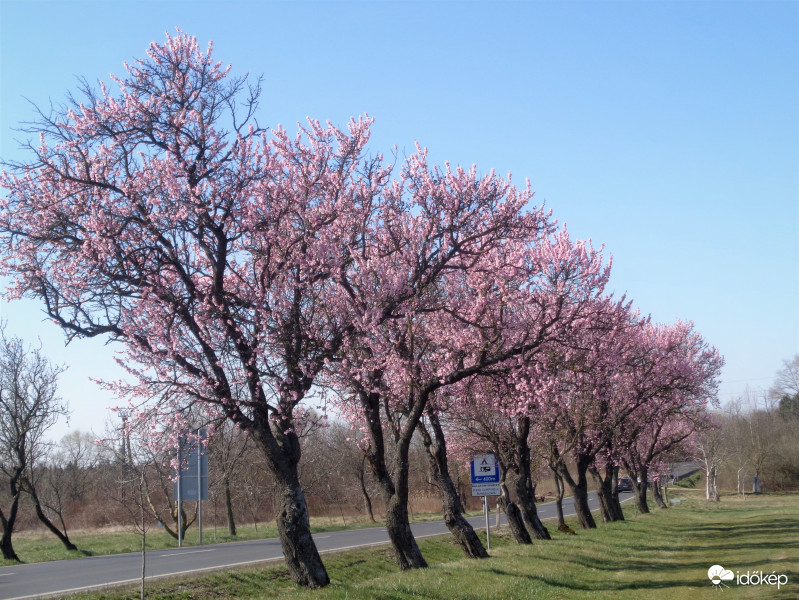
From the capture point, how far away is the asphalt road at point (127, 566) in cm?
1783

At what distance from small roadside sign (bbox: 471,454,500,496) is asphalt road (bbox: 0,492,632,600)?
6382 mm

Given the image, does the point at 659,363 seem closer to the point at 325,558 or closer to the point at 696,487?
the point at 325,558

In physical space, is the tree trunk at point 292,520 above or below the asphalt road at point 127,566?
above

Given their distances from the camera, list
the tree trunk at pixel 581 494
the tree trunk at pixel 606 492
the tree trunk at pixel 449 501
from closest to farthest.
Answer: the tree trunk at pixel 449 501, the tree trunk at pixel 581 494, the tree trunk at pixel 606 492

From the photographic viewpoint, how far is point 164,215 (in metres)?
12.6

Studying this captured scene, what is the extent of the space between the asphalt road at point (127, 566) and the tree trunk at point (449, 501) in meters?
6.22

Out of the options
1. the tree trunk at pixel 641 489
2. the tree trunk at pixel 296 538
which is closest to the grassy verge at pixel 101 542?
the tree trunk at pixel 296 538

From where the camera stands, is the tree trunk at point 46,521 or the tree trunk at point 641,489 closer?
the tree trunk at point 46,521

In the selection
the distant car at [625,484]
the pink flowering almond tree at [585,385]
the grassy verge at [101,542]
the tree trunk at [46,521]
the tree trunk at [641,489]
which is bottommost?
the distant car at [625,484]

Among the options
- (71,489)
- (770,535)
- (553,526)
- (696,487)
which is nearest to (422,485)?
(553,526)

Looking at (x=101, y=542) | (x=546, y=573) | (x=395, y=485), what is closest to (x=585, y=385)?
(x=546, y=573)

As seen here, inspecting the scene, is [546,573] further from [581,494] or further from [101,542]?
[101,542]

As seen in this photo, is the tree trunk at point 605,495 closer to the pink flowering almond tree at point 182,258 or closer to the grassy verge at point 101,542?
the grassy verge at point 101,542

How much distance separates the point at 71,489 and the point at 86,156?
4511cm
